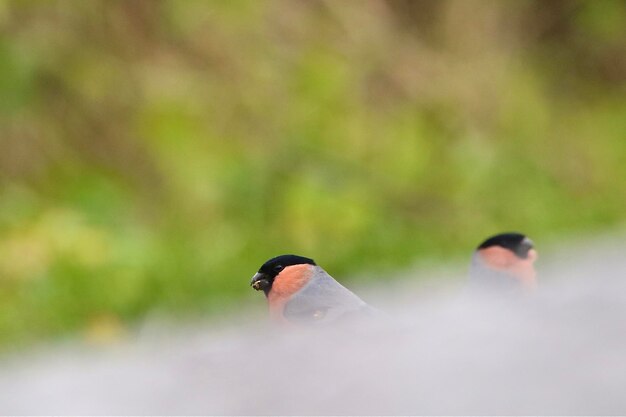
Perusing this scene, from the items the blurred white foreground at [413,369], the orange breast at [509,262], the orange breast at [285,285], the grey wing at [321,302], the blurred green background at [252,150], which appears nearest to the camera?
the blurred white foreground at [413,369]

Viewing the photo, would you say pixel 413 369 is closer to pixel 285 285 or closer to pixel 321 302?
pixel 321 302

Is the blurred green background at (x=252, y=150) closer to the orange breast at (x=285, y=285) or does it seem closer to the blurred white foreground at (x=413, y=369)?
the orange breast at (x=285, y=285)

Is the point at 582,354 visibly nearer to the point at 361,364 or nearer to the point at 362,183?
the point at 361,364

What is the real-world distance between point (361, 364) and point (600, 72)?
599 cm

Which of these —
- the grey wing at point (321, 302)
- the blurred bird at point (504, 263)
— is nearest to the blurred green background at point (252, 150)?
the blurred bird at point (504, 263)

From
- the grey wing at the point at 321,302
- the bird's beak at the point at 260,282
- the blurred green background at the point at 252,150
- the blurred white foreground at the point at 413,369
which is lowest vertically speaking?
the blurred white foreground at the point at 413,369

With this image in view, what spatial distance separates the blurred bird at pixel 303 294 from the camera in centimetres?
276

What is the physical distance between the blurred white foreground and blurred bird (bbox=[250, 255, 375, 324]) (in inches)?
21.7

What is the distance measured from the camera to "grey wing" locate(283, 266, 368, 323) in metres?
2.73

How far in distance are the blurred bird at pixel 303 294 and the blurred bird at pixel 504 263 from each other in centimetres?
52

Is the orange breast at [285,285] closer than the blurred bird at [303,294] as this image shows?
No

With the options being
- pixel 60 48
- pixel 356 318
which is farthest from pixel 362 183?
pixel 356 318

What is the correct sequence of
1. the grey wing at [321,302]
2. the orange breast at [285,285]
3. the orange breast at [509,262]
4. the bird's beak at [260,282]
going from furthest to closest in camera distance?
the orange breast at [509,262], the bird's beak at [260,282], the orange breast at [285,285], the grey wing at [321,302]

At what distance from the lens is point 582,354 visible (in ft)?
5.65
